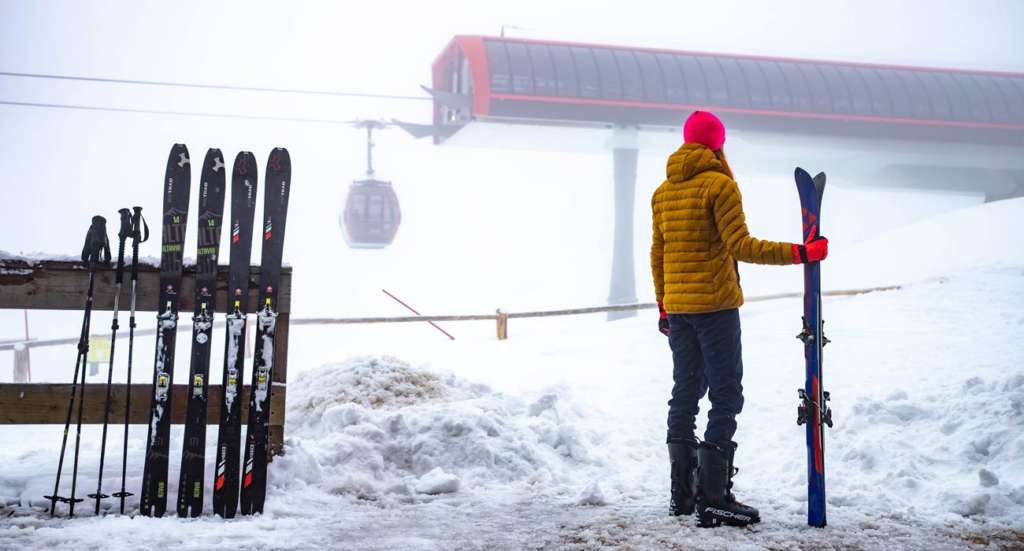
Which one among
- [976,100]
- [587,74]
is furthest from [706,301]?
[976,100]

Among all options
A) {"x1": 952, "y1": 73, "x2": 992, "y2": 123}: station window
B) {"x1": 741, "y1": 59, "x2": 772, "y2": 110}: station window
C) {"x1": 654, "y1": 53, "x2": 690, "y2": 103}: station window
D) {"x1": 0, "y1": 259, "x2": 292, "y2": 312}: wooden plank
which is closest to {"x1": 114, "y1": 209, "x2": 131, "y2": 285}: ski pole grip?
{"x1": 0, "y1": 259, "x2": 292, "y2": 312}: wooden plank

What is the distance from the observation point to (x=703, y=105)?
24828 millimetres

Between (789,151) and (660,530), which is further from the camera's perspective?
(789,151)

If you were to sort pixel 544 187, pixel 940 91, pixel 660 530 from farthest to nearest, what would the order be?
1. pixel 544 187
2. pixel 940 91
3. pixel 660 530

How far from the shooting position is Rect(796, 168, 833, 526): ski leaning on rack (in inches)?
171

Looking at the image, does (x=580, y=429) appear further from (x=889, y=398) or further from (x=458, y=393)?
(x=889, y=398)

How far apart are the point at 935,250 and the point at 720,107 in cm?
688

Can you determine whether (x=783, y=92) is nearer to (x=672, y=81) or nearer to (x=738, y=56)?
(x=738, y=56)

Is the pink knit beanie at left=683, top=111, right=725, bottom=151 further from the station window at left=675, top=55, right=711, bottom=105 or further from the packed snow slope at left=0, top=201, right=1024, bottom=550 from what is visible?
the station window at left=675, top=55, right=711, bottom=105

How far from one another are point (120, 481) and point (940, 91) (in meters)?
27.7

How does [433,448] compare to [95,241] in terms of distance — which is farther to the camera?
[433,448]

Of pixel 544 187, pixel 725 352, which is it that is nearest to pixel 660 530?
pixel 725 352

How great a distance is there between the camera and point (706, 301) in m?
4.39

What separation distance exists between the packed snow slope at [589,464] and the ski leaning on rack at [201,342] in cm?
20
